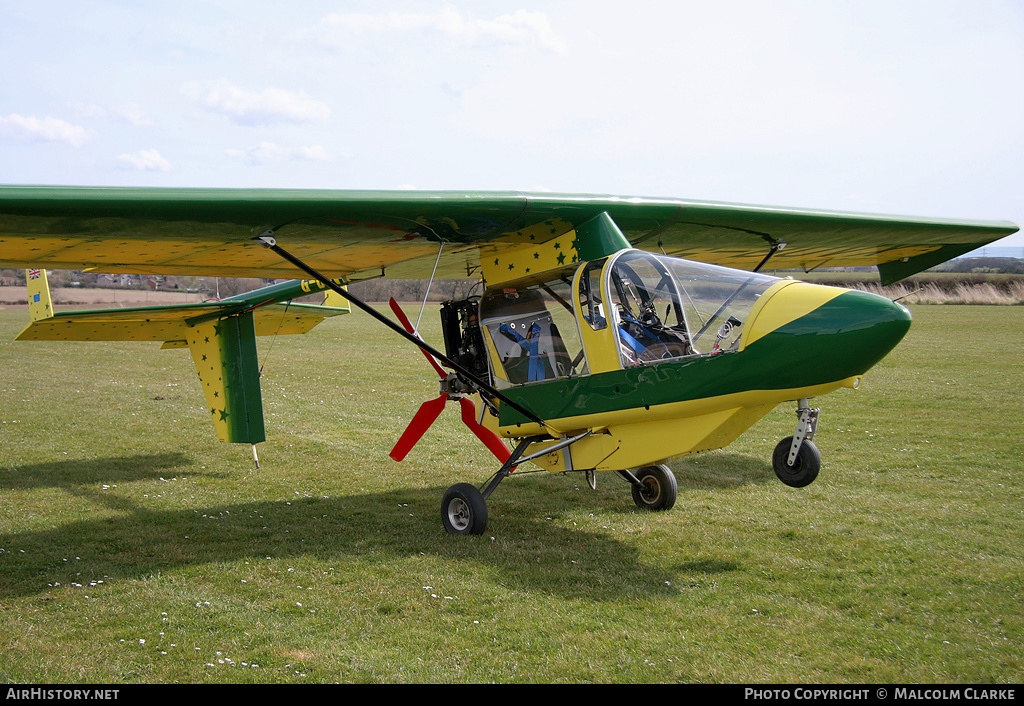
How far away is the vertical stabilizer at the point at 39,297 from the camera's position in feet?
31.2

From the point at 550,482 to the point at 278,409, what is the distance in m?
7.31

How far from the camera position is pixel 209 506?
815cm

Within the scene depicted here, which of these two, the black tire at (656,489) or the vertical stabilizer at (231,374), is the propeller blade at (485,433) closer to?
the black tire at (656,489)

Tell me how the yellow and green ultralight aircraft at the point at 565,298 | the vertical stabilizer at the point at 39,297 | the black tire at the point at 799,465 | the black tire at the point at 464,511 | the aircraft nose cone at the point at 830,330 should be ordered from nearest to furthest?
the aircraft nose cone at the point at 830,330, the yellow and green ultralight aircraft at the point at 565,298, the black tire at the point at 799,465, the black tire at the point at 464,511, the vertical stabilizer at the point at 39,297

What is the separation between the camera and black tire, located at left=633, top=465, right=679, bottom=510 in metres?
7.75

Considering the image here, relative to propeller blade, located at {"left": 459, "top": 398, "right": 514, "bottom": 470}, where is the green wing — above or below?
above

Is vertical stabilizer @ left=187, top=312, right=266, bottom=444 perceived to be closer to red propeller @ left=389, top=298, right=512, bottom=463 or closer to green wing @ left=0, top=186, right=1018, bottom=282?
green wing @ left=0, top=186, right=1018, bottom=282

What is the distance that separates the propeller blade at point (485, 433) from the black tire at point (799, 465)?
302 centimetres

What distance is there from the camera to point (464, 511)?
279 inches

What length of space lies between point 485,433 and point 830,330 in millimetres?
4030

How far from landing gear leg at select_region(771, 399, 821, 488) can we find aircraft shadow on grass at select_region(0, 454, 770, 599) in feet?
2.98

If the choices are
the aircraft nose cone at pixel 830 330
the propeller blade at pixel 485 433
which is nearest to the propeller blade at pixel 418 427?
the propeller blade at pixel 485 433

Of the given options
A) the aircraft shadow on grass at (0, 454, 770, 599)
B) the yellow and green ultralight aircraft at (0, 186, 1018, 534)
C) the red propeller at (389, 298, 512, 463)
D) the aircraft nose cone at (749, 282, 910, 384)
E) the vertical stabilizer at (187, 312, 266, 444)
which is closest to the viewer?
the aircraft nose cone at (749, 282, 910, 384)

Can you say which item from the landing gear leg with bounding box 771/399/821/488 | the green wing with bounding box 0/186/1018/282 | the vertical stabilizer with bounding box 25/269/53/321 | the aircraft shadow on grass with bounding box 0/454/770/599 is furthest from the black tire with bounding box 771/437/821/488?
the vertical stabilizer with bounding box 25/269/53/321
